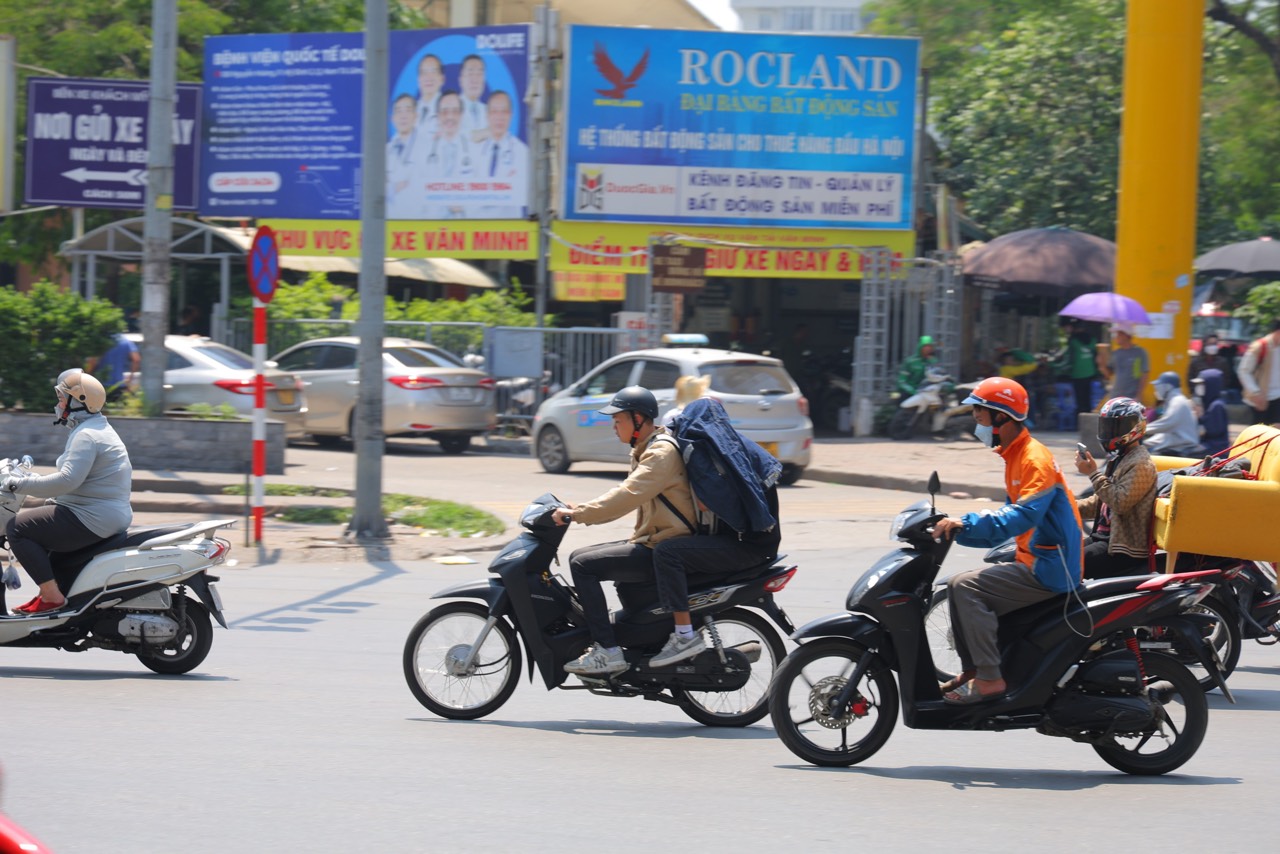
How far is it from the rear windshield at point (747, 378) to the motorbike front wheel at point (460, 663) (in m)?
9.86

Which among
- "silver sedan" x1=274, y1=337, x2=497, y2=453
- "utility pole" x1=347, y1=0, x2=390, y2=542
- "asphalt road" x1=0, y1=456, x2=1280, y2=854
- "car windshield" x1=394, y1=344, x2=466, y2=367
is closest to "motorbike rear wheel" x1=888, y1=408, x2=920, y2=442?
"silver sedan" x1=274, y1=337, x2=497, y2=453

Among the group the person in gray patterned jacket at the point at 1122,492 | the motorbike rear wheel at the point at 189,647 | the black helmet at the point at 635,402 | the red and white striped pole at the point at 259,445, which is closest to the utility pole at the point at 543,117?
the red and white striped pole at the point at 259,445

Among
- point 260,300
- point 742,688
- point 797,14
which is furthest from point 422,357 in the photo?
point 797,14

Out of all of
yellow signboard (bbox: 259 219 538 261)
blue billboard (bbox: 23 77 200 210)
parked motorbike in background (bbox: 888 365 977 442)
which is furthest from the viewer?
yellow signboard (bbox: 259 219 538 261)

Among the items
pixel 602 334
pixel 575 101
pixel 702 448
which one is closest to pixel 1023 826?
pixel 702 448

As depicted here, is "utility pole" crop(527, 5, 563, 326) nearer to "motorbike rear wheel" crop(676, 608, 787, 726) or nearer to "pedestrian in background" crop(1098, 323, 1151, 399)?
"pedestrian in background" crop(1098, 323, 1151, 399)

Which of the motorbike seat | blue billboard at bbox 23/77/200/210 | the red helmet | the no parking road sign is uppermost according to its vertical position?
blue billboard at bbox 23/77/200/210

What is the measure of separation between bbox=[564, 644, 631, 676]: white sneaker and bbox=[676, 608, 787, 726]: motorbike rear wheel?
16.4 inches

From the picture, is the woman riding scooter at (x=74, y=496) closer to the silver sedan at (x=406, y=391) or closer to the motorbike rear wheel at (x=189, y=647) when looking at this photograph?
the motorbike rear wheel at (x=189, y=647)

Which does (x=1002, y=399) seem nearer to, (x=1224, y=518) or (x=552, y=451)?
(x=1224, y=518)

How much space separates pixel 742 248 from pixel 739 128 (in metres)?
1.94

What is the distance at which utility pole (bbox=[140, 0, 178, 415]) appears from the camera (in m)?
15.1

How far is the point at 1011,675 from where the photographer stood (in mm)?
6066

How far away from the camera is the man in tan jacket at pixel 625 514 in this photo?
6668 mm
